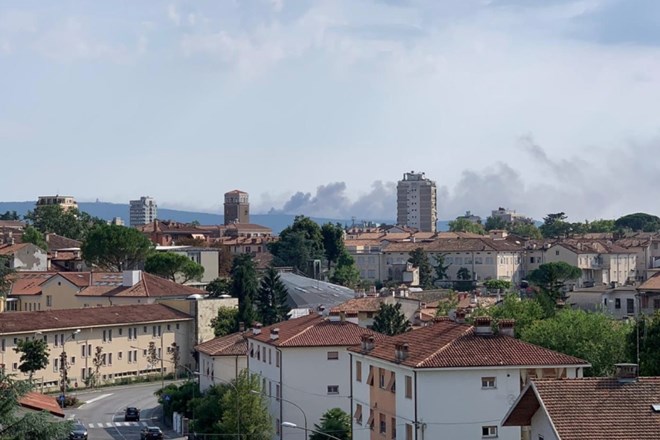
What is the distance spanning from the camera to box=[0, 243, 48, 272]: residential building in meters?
138

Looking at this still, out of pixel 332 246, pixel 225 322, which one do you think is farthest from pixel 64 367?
pixel 332 246

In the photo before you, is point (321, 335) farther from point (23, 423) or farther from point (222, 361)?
point (23, 423)

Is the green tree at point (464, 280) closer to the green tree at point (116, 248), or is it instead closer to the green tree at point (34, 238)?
the green tree at point (116, 248)

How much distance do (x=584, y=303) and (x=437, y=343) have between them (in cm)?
5741

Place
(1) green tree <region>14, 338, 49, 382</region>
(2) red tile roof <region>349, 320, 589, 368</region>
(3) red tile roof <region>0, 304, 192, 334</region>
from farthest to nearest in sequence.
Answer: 1. (3) red tile roof <region>0, 304, 192, 334</region>
2. (1) green tree <region>14, 338, 49, 382</region>
3. (2) red tile roof <region>349, 320, 589, 368</region>

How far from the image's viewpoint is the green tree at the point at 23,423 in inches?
1047

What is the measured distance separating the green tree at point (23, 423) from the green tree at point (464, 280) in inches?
5149

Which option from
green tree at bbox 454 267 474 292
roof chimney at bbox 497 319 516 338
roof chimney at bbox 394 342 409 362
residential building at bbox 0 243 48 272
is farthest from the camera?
green tree at bbox 454 267 474 292

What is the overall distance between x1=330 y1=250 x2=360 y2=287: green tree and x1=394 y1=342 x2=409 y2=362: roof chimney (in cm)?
9625

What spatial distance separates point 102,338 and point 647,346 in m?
45.7

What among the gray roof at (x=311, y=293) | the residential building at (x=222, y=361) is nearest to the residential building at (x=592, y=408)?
the residential building at (x=222, y=361)

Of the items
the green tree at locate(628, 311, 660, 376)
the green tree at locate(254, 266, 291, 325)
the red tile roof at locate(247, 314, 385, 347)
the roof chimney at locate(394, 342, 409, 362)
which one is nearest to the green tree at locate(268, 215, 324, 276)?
the green tree at locate(254, 266, 291, 325)

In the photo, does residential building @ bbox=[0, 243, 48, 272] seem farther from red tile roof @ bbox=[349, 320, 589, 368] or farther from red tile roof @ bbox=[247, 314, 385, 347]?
red tile roof @ bbox=[349, 320, 589, 368]

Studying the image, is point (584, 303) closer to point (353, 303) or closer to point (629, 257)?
point (353, 303)
